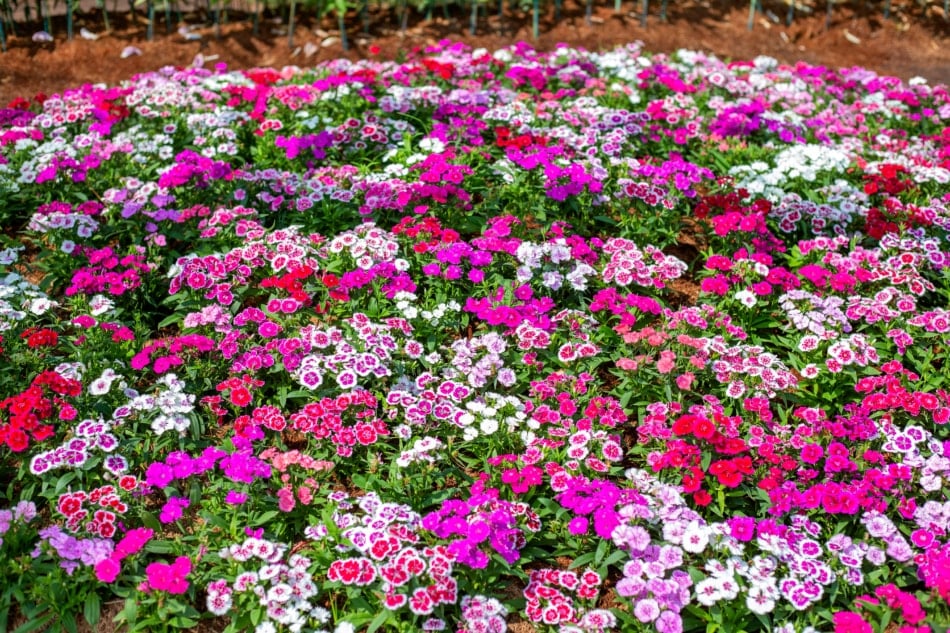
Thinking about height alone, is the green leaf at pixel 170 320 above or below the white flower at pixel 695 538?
above

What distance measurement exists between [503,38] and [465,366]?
596 centimetres

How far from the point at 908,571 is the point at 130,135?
19.2 ft

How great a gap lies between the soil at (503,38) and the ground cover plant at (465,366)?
2.03 meters

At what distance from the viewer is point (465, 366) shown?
4.77 meters

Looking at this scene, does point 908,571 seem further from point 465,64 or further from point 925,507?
point 465,64

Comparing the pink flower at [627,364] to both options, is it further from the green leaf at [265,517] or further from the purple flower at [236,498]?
the purple flower at [236,498]

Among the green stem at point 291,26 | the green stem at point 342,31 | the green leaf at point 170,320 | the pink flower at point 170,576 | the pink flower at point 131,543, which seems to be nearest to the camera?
the pink flower at point 170,576

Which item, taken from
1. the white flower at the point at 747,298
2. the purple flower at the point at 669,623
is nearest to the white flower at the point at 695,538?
the purple flower at the point at 669,623

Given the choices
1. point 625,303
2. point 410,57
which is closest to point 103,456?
point 625,303

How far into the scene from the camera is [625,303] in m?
5.07

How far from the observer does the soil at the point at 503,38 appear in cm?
895

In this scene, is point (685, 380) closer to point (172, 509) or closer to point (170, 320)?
point (172, 509)

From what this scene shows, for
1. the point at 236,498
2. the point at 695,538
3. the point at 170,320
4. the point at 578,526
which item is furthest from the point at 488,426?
the point at 170,320

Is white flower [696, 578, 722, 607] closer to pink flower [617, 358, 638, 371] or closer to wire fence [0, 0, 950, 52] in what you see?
pink flower [617, 358, 638, 371]
